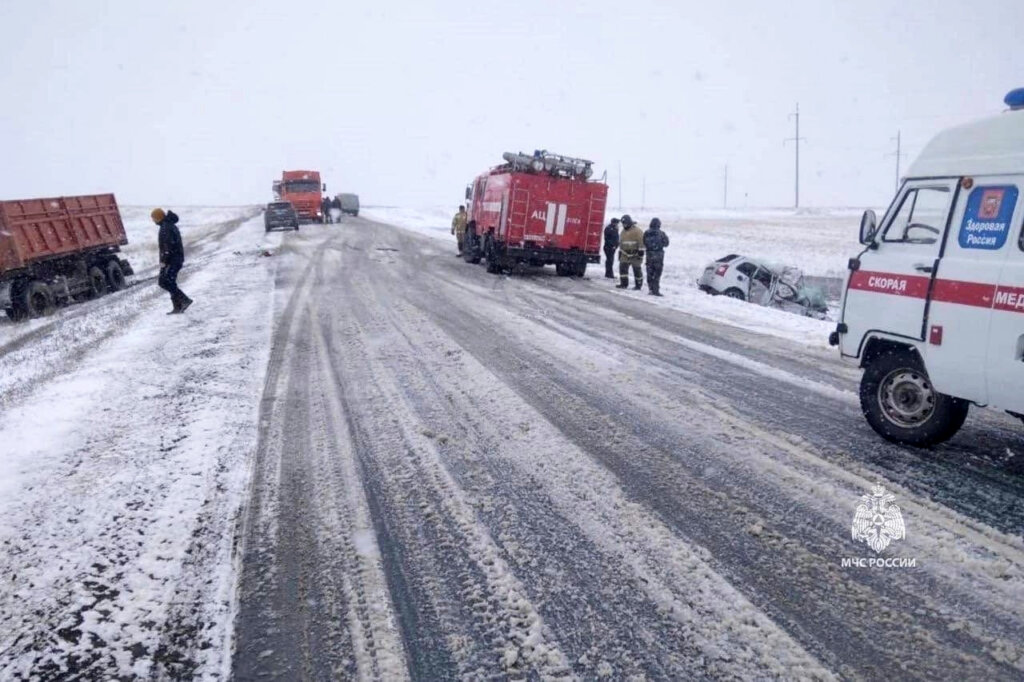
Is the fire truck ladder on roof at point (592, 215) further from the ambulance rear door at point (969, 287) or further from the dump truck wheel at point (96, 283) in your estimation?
the dump truck wheel at point (96, 283)

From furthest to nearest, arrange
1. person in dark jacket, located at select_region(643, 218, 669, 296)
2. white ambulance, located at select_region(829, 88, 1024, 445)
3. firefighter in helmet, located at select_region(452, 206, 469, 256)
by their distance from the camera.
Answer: firefighter in helmet, located at select_region(452, 206, 469, 256) < person in dark jacket, located at select_region(643, 218, 669, 296) < white ambulance, located at select_region(829, 88, 1024, 445)

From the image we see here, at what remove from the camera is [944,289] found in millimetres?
4680

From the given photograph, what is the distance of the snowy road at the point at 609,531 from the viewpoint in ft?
8.98

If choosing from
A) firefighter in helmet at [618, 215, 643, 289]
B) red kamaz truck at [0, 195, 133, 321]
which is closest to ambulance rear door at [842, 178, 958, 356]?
firefighter in helmet at [618, 215, 643, 289]

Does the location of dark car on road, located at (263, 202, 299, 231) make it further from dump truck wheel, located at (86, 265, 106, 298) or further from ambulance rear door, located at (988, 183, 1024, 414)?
ambulance rear door, located at (988, 183, 1024, 414)

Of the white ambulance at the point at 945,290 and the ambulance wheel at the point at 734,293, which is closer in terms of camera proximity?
the white ambulance at the point at 945,290

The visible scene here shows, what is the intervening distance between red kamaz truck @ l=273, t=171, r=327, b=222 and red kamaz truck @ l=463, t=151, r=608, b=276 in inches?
994

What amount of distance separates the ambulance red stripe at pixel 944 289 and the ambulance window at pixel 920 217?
338 mm

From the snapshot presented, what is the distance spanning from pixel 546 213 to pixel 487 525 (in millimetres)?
14059

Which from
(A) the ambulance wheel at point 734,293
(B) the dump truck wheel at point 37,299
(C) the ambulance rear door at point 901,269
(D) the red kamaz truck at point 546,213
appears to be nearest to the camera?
(C) the ambulance rear door at point 901,269

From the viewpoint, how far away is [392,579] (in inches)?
128

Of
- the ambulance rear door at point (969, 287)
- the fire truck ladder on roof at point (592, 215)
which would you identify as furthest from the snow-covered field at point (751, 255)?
the ambulance rear door at point (969, 287)

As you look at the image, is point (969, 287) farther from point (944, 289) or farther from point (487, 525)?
point (487, 525)

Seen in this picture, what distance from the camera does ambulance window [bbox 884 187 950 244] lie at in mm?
4898
